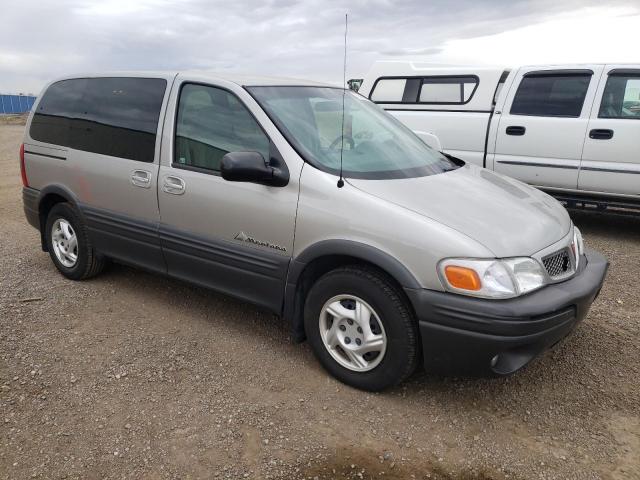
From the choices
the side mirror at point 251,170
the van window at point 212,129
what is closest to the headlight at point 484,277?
the side mirror at point 251,170

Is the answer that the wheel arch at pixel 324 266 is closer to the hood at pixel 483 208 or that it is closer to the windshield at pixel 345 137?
the hood at pixel 483 208

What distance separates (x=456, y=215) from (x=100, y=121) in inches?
111

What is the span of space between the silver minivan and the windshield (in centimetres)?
1

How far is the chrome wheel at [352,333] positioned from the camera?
294cm

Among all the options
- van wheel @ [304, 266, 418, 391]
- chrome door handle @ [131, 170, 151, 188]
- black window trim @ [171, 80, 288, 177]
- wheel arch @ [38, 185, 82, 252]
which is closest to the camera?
van wheel @ [304, 266, 418, 391]

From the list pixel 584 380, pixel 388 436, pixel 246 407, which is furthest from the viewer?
pixel 584 380

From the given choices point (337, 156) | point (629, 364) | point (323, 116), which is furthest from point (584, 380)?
point (323, 116)

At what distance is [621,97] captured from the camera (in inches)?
239

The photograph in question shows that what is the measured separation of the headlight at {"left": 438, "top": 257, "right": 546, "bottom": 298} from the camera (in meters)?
2.61

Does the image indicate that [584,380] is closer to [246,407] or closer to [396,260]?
[396,260]

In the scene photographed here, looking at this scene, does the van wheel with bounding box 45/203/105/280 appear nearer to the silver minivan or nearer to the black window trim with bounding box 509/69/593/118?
the silver minivan

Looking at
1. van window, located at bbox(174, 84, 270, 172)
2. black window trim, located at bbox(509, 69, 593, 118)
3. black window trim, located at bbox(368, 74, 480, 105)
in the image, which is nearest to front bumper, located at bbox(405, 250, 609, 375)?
van window, located at bbox(174, 84, 270, 172)

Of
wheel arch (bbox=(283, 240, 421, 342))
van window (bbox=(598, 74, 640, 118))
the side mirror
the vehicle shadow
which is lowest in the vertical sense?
the vehicle shadow

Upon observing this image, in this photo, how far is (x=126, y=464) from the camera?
99.3 inches
